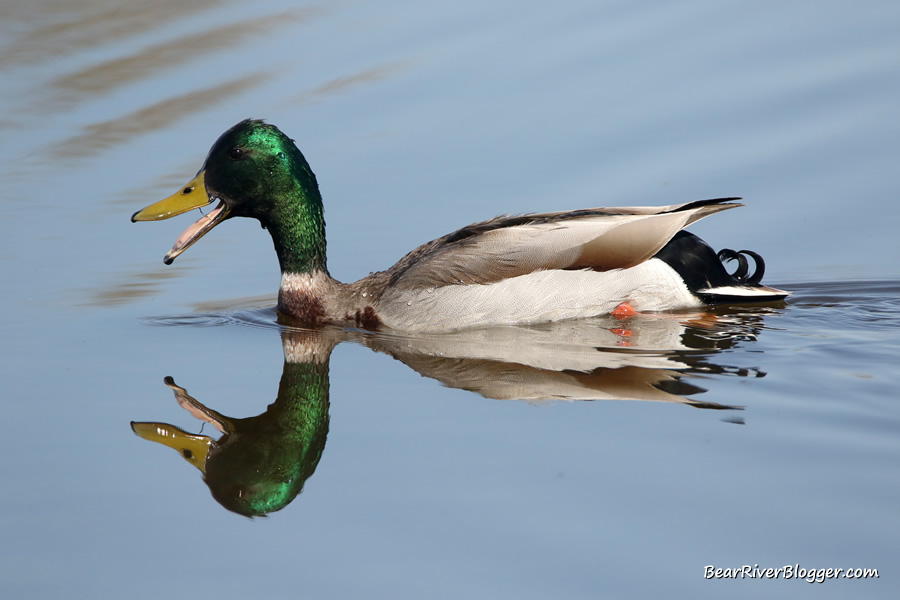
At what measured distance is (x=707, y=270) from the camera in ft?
25.6

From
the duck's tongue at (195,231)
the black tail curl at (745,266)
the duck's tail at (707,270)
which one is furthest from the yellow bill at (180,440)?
the black tail curl at (745,266)

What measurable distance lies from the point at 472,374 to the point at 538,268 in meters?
1.39

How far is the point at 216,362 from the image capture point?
23.2 feet

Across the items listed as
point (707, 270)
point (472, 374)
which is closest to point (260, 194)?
point (472, 374)

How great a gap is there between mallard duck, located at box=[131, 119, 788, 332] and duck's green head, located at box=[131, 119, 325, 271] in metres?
0.01

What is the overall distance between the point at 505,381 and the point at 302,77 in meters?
6.42

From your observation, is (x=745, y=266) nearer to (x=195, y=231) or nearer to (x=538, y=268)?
(x=538, y=268)

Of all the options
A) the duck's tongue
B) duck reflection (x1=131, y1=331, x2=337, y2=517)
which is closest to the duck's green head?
the duck's tongue

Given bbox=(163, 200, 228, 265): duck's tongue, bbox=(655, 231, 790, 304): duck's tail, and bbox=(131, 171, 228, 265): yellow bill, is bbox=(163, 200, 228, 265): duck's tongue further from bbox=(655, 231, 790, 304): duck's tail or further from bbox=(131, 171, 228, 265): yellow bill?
bbox=(655, 231, 790, 304): duck's tail

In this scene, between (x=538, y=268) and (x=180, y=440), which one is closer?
(x=180, y=440)

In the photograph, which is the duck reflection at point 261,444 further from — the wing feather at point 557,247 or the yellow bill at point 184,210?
the yellow bill at point 184,210

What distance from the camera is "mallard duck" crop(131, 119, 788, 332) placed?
25.3 ft

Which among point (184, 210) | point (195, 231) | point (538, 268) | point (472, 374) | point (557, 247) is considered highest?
point (184, 210)

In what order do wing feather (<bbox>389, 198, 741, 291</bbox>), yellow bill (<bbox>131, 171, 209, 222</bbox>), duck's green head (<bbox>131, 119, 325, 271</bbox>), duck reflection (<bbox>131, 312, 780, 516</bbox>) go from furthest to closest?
duck's green head (<bbox>131, 119, 325, 271</bbox>), yellow bill (<bbox>131, 171, 209, 222</bbox>), wing feather (<bbox>389, 198, 741, 291</bbox>), duck reflection (<bbox>131, 312, 780, 516</bbox>)
